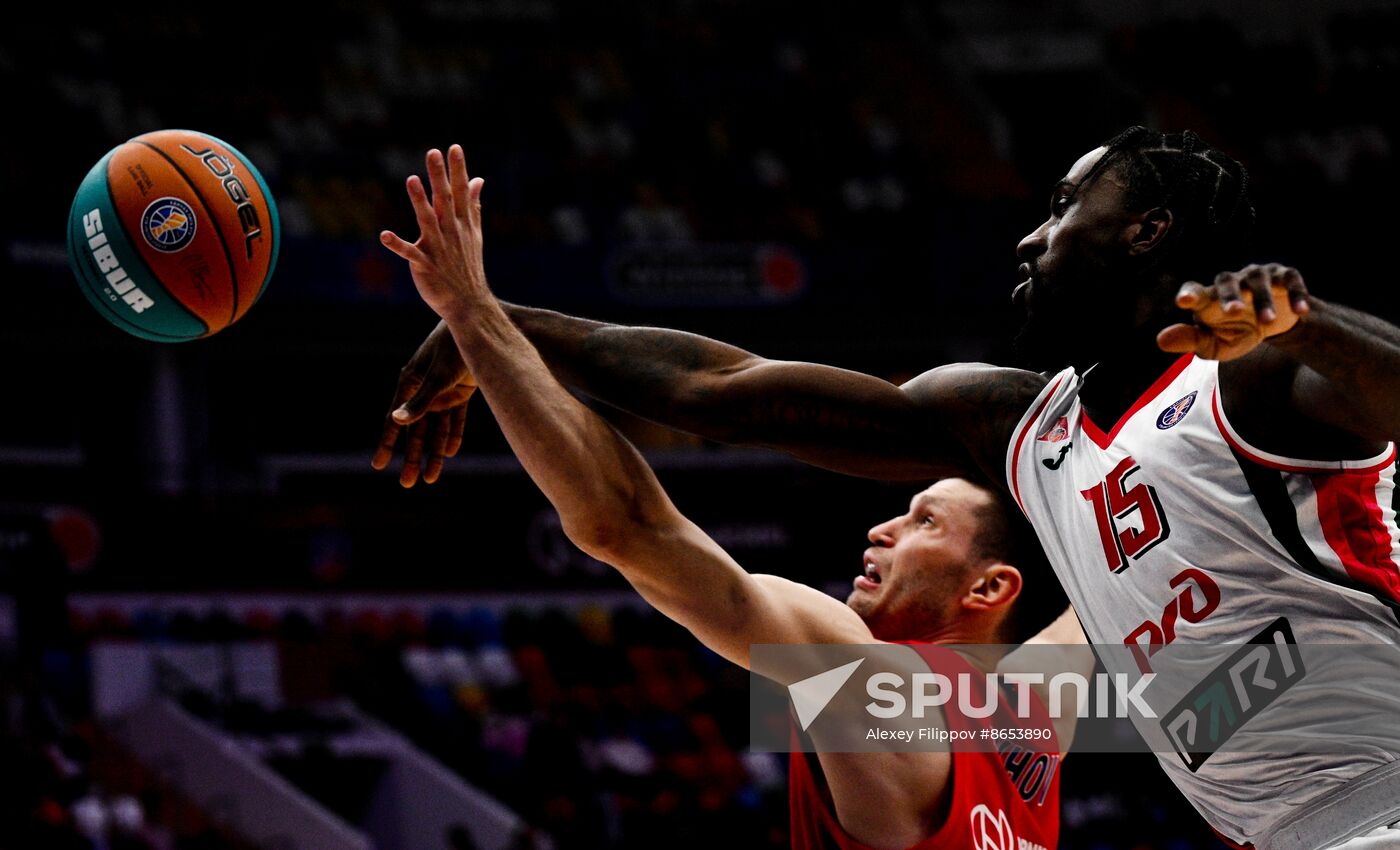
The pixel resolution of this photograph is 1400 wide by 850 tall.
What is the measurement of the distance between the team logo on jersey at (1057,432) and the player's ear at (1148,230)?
1.26ft

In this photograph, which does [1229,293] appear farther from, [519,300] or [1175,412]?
[519,300]

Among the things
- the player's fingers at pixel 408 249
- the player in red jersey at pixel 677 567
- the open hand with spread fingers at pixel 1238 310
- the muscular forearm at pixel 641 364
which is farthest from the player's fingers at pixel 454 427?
the open hand with spread fingers at pixel 1238 310

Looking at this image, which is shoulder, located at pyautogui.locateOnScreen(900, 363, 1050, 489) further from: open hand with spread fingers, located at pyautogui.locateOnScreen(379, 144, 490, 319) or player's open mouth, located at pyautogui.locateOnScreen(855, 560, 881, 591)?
open hand with spread fingers, located at pyautogui.locateOnScreen(379, 144, 490, 319)

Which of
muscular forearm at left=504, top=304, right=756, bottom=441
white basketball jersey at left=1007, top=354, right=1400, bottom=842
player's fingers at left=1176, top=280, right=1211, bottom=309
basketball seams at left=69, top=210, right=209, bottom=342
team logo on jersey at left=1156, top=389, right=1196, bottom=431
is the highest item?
basketball seams at left=69, top=210, right=209, bottom=342

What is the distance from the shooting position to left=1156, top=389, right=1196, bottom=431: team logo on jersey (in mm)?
2887

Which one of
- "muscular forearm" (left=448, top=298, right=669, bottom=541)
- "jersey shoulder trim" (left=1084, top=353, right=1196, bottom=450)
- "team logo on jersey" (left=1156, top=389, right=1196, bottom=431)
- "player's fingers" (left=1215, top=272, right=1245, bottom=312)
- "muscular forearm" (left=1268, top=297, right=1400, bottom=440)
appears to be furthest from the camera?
"muscular forearm" (left=448, top=298, right=669, bottom=541)

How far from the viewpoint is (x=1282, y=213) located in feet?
51.6

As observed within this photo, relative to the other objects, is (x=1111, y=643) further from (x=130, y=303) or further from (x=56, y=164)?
(x=56, y=164)

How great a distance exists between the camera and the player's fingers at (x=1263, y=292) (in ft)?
7.36

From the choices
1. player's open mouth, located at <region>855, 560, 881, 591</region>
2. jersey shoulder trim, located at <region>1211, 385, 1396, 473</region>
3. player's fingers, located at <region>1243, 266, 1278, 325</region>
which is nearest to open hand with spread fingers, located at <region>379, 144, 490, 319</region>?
player's open mouth, located at <region>855, 560, 881, 591</region>

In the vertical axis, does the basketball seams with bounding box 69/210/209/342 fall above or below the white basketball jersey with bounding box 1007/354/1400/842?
above

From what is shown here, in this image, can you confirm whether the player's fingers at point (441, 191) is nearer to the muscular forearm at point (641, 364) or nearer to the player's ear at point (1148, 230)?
the muscular forearm at point (641, 364)

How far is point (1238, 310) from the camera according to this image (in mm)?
2242

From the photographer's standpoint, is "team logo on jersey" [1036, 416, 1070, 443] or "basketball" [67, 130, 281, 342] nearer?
"team logo on jersey" [1036, 416, 1070, 443]
